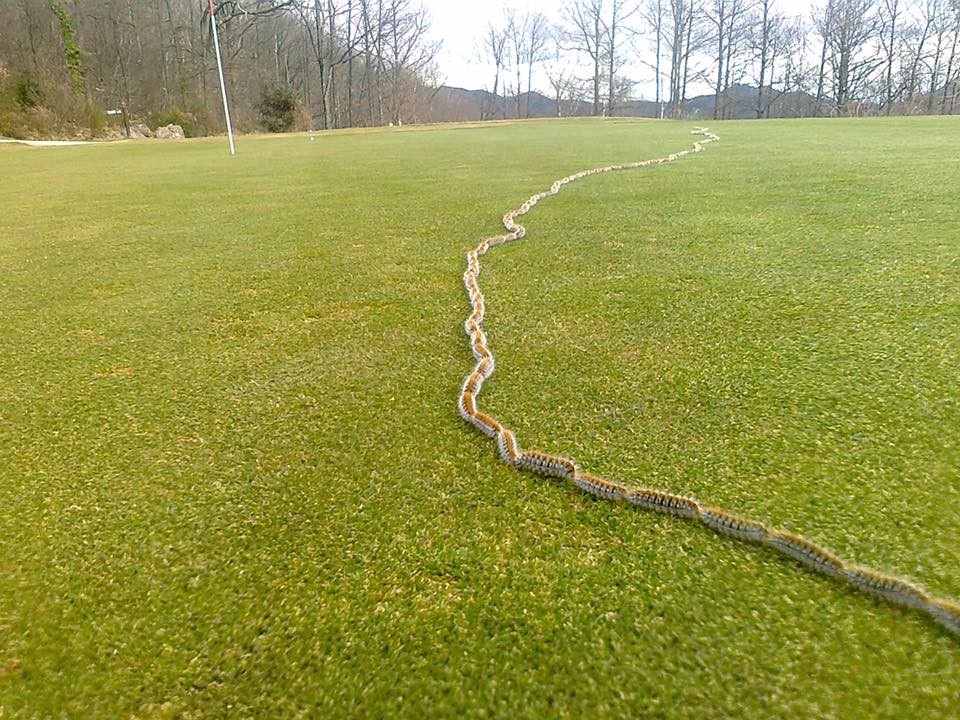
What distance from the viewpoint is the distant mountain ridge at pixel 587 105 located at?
28.8m

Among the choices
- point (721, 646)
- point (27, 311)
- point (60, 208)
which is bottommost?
point (721, 646)

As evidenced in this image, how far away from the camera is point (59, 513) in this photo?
3.32 feet

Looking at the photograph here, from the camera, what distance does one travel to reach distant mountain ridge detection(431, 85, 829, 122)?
28828mm

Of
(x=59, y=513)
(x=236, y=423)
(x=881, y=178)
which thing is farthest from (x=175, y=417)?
(x=881, y=178)

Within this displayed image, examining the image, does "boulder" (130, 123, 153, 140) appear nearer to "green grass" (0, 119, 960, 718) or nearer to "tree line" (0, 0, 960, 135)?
"tree line" (0, 0, 960, 135)

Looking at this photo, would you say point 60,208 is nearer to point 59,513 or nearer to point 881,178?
point 59,513

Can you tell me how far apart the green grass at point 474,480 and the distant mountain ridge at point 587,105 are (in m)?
31.9

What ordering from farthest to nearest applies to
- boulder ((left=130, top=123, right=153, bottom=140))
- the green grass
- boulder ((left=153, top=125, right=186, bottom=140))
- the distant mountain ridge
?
1. the distant mountain ridge
2. boulder ((left=130, top=123, right=153, bottom=140))
3. boulder ((left=153, top=125, right=186, bottom=140))
4. the green grass

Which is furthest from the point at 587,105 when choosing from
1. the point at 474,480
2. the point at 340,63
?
the point at 474,480

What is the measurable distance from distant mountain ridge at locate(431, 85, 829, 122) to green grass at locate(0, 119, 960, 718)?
1255 inches

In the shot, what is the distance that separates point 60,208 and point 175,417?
369 cm

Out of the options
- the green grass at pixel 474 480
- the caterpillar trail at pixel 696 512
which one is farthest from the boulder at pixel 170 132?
the caterpillar trail at pixel 696 512

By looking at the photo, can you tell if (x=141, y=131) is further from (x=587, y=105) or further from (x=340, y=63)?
(x=587, y=105)

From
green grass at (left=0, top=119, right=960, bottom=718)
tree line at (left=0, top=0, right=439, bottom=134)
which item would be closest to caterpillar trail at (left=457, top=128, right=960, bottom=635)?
green grass at (left=0, top=119, right=960, bottom=718)
